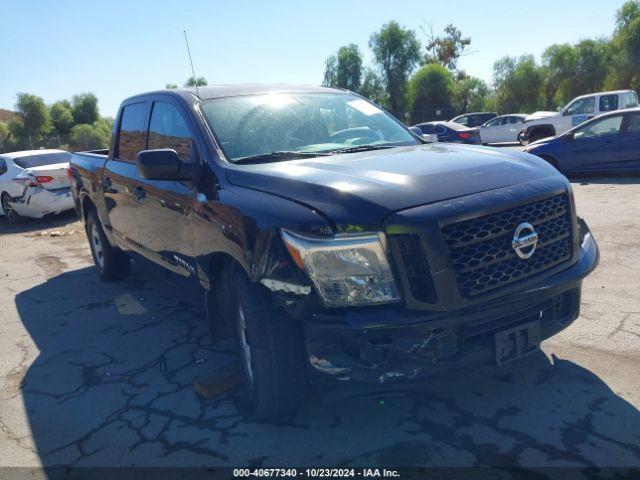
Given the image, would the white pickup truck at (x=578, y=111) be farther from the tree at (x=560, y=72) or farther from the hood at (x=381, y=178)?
the tree at (x=560, y=72)

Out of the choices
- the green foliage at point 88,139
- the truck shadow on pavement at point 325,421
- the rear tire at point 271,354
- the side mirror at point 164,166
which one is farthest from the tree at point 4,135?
the rear tire at point 271,354

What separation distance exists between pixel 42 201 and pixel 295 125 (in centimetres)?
863

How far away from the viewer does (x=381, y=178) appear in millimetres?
2816

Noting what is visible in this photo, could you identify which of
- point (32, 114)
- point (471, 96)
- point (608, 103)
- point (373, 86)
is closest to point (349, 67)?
point (373, 86)

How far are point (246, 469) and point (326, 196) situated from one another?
55.0 inches

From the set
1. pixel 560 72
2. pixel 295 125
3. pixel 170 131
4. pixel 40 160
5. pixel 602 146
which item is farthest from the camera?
pixel 560 72

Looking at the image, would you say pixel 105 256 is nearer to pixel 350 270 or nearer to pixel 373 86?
pixel 350 270

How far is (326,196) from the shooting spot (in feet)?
8.71

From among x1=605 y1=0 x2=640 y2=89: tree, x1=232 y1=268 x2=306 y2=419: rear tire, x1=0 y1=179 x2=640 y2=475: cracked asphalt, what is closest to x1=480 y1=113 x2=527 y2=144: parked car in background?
x1=605 y1=0 x2=640 y2=89: tree

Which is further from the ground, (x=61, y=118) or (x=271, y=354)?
(x=61, y=118)

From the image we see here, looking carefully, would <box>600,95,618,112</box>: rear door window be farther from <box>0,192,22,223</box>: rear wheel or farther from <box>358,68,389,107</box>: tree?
<box>358,68,389,107</box>: tree

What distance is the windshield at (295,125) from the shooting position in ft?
11.8

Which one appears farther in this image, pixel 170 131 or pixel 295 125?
pixel 170 131

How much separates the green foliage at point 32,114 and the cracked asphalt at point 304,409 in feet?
170
